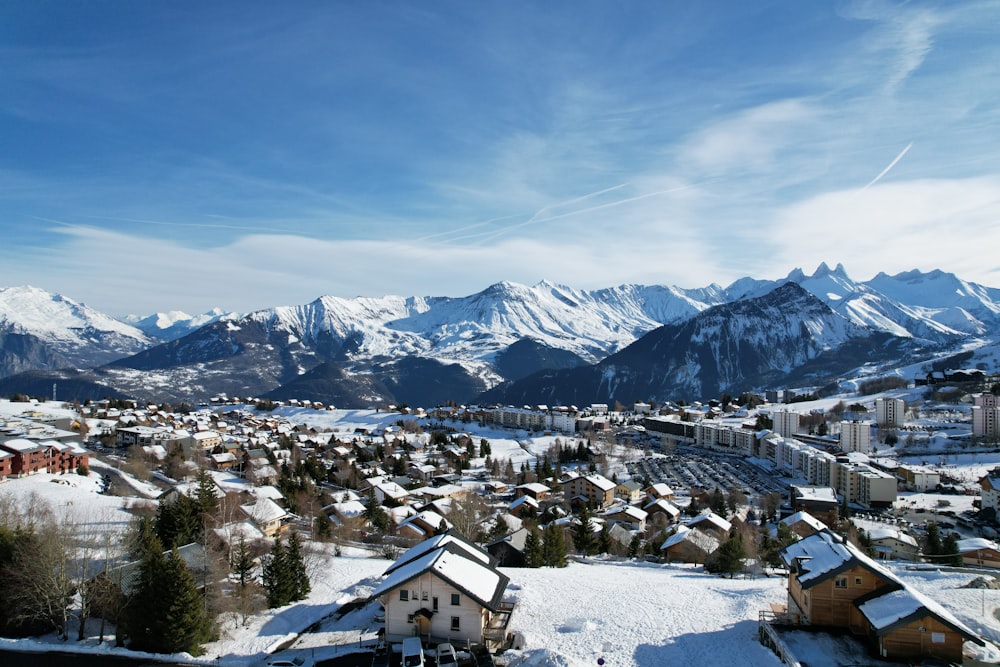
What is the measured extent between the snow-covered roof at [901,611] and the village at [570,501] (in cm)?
5

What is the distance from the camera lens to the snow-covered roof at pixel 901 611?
1512 cm

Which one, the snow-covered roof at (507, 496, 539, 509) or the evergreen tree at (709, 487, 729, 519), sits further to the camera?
the snow-covered roof at (507, 496, 539, 509)

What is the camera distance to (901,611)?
51.0 ft

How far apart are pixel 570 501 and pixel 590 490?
2.80 meters

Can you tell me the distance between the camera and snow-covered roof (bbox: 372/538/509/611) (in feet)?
56.5

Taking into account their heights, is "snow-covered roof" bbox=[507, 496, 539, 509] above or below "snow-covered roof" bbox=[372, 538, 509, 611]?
below

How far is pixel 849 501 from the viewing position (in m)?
61.1

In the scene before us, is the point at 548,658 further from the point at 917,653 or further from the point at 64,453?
the point at 64,453

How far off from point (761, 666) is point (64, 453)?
49.9 meters

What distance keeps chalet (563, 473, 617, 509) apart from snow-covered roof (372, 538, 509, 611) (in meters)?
36.7

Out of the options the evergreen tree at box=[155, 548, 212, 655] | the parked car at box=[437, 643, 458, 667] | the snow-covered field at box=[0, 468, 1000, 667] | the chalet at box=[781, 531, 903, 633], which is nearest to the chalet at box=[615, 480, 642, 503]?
the snow-covered field at box=[0, 468, 1000, 667]

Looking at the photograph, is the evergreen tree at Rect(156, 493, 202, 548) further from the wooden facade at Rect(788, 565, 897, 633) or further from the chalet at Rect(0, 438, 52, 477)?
the chalet at Rect(0, 438, 52, 477)

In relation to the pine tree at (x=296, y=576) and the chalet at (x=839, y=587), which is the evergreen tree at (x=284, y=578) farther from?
the chalet at (x=839, y=587)

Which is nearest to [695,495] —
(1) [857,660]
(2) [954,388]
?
(1) [857,660]
